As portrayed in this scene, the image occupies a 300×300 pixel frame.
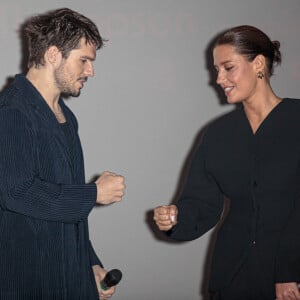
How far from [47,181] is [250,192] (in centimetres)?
A: 65

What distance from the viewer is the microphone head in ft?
5.53

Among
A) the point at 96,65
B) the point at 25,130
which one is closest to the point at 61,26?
the point at 25,130

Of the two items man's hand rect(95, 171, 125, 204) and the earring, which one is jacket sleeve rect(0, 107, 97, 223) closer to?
man's hand rect(95, 171, 125, 204)

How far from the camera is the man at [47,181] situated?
1.41 m

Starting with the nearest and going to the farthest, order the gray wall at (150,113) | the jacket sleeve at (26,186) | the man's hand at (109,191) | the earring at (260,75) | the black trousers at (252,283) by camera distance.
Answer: the jacket sleeve at (26,186)
the man's hand at (109,191)
the black trousers at (252,283)
the earring at (260,75)
the gray wall at (150,113)

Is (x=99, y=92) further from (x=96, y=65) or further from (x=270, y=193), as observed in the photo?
(x=270, y=193)

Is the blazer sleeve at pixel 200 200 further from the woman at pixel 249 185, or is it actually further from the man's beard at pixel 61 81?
the man's beard at pixel 61 81

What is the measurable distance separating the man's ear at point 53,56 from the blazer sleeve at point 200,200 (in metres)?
0.61

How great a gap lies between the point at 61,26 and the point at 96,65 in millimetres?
974

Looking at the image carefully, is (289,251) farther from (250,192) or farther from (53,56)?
(53,56)

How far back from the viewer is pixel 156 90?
2.70 m

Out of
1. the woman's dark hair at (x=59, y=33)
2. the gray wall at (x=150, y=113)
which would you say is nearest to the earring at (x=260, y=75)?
the woman's dark hair at (x=59, y=33)

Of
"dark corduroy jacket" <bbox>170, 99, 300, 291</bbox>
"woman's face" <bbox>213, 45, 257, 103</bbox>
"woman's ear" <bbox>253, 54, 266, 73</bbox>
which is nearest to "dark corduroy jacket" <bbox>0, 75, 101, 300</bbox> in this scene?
"dark corduroy jacket" <bbox>170, 99, 300, 291</bbox>

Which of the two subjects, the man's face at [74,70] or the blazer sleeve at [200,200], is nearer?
the man's face at [74,70]
